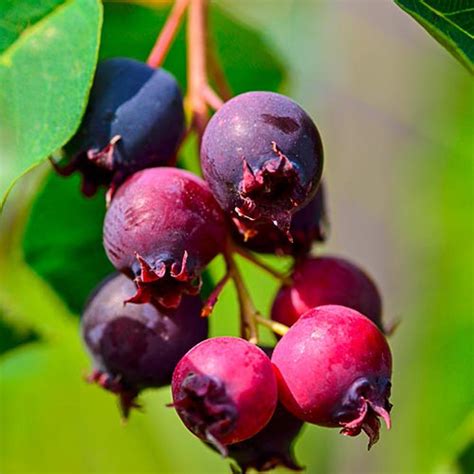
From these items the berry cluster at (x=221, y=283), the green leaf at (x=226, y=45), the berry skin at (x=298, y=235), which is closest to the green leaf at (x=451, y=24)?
the berry cluster at (x=221, y=283)

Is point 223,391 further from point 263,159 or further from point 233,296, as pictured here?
point 233,296

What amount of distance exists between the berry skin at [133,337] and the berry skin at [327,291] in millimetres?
141

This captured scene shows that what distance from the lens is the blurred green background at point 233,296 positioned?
189 cm

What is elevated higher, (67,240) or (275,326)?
(275,326)

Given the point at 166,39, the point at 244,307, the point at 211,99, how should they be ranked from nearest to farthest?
1. the point at 244,307
2. the point at 211,99
3. the point at 166,39

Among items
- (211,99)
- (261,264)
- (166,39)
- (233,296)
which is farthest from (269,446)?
(233,296)

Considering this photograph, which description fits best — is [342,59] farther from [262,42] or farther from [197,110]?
[197,110]

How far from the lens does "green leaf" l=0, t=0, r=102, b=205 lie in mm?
1270

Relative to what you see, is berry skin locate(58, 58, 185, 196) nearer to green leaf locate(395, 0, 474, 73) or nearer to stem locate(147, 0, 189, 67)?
stem locate(147, 0, 189, 67)

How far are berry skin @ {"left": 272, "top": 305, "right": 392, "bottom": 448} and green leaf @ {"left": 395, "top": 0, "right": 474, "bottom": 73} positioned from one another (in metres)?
0.34

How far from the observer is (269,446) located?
4.26 ft

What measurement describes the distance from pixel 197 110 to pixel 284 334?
396 mm

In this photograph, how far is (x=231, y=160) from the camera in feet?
3.83

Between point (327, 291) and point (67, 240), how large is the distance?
0.62 meters
